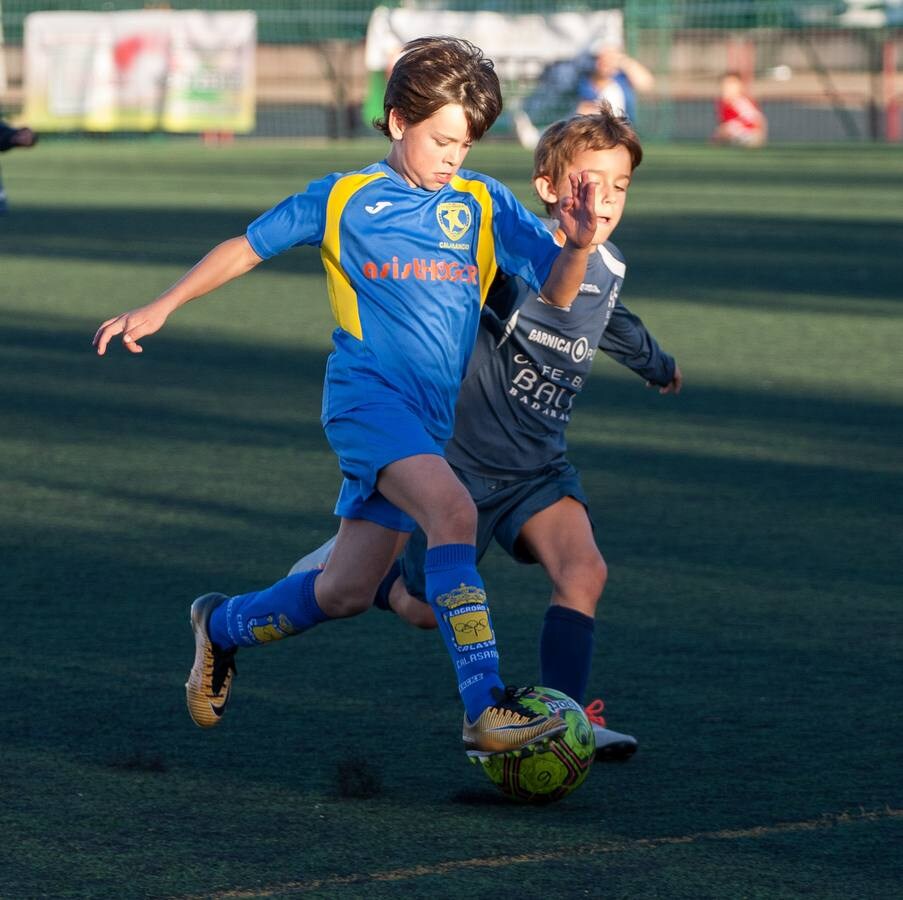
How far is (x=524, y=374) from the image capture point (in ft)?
14.8

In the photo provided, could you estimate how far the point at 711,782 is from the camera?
13.4 ft

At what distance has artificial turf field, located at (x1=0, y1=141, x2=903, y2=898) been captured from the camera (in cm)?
364

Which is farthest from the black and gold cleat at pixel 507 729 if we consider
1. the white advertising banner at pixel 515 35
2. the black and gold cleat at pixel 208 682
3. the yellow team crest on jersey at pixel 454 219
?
the white advertising banner at pixel 515 35

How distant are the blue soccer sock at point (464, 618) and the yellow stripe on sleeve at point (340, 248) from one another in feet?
1.78

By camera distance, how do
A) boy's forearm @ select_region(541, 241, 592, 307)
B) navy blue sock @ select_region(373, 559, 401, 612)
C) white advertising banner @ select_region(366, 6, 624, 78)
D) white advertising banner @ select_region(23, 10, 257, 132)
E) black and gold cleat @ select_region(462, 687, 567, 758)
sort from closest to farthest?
black and gold cleat @ select_region(462, 687, 567, 758) → boy's forearm @ select_region(541, 241, 592, 307) → navy blue sock @ select_region(373, 559, 401, 612) → white advertising banner @ select_region(23, 10, 257, 132) → white advertising banner @ select_region(366, 6, 624, 78)

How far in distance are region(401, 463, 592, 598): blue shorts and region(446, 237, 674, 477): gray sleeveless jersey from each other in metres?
0.03

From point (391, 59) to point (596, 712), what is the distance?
1003 inches

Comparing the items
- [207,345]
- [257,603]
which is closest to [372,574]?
[257,603]

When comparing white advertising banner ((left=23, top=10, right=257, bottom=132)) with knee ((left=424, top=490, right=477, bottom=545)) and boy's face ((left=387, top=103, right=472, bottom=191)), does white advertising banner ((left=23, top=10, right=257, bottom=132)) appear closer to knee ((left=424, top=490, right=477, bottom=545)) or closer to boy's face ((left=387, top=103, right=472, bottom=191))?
boy's face ((left=387, top=103, right=472, bottom=191))

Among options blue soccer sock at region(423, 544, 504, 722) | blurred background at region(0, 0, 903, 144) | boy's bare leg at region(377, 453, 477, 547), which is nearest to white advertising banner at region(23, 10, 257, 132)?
blurred background at region(0, 0, 903, 144)

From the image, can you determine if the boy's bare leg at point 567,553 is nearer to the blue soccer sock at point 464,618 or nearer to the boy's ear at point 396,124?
the blue soccer sock at point 464,618

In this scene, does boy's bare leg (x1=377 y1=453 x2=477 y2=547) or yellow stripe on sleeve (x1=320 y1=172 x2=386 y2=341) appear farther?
yellow stripe on sleeve (x1=320 y1=172 x2=386 y2=341)

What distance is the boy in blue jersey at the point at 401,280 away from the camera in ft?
13.4

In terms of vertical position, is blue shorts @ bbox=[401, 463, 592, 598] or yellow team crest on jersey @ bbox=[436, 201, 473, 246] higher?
yellow team crest on jersey @ bbox=[436, 201, 473, 246]
